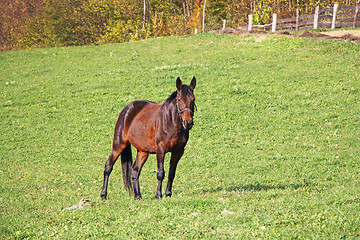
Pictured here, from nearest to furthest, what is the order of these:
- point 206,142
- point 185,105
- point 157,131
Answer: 1. point 185,105
2. point 157,131
3. point 206,142

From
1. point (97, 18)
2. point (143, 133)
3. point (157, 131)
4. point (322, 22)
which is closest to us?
point (157, 131)

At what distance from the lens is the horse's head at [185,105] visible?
27.5ft

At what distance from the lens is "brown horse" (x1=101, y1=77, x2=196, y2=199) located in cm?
870

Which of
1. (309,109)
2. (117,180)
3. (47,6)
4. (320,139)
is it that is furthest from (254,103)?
(47,6)

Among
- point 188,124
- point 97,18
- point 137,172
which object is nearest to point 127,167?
point 137,172

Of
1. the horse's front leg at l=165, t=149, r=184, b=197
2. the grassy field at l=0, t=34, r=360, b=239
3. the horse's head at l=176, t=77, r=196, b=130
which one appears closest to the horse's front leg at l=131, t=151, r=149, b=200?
the grassy field at l=0, t=34, r=360, b=239

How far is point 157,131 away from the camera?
9430mm

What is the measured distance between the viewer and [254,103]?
22.0 m

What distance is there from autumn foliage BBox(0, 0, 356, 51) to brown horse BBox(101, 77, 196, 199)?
175ft

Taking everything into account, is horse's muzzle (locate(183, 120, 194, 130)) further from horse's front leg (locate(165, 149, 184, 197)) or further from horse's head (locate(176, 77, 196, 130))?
horse's front leg (locate(165, 149, 184, 197))

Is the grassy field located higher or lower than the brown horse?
lower

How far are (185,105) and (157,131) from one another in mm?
1282

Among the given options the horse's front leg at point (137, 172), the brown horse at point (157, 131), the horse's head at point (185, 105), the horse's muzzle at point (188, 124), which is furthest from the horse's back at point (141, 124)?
the horse's muzzle at point (188, 124)

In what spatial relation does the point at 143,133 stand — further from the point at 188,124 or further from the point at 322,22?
the point at 322,22
